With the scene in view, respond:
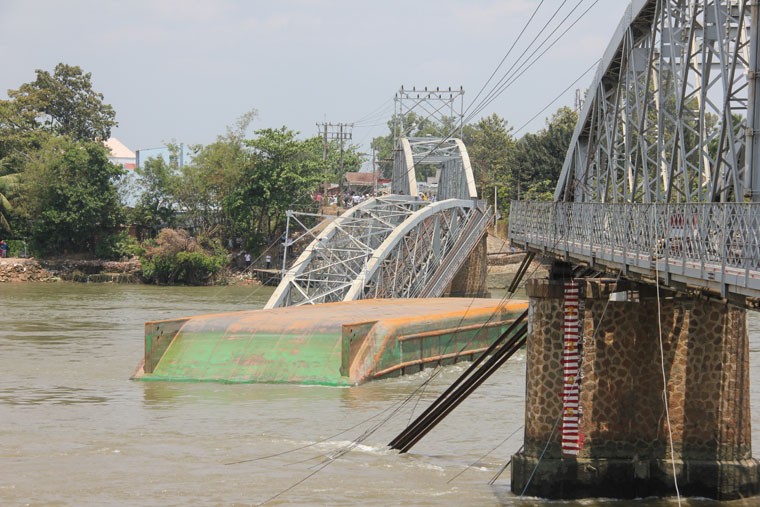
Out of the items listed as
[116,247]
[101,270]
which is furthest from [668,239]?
[116,247]

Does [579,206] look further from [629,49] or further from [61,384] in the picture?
[61,384]

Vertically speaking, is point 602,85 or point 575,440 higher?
point 602,85

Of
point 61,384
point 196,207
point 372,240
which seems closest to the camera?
point 61,384

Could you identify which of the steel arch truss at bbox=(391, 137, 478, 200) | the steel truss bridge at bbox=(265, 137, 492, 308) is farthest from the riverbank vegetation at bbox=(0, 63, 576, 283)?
the steel truss bridge at bbox=(265, 137, 492, 308)

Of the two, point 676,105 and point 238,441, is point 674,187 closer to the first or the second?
point 676,105

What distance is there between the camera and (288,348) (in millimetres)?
32938

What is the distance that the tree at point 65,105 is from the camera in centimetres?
10731

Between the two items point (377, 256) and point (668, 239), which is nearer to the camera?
point (668, 239)

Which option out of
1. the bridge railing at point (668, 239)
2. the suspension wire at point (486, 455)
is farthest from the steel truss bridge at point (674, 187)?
the suspension wire at point (486, 455)

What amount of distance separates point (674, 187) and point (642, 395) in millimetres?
5144

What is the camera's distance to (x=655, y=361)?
20078 mm

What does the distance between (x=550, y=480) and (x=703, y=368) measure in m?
3.06

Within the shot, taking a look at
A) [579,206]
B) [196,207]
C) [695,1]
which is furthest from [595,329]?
[196,207]

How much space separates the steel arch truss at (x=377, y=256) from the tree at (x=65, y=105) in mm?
53855
